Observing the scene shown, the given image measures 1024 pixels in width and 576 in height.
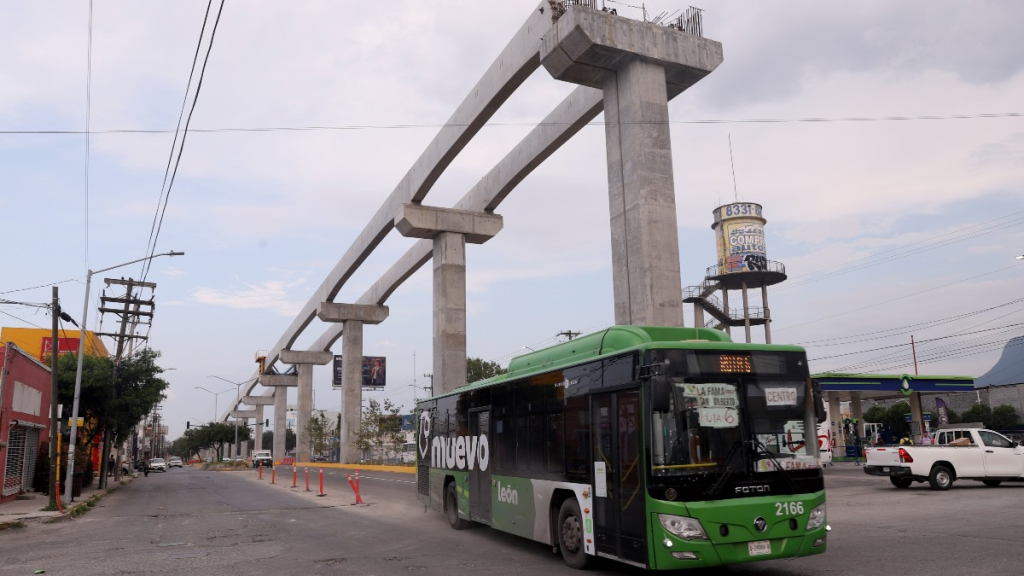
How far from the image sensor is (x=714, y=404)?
838 cm

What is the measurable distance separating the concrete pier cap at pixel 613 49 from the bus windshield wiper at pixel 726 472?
45.0ft

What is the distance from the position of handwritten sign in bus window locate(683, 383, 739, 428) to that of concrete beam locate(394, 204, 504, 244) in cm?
2616

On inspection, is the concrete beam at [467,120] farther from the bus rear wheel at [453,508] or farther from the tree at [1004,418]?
the tree at [1004,418]

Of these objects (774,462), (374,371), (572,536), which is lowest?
(572,536)

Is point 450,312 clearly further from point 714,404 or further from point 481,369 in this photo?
point 481,369

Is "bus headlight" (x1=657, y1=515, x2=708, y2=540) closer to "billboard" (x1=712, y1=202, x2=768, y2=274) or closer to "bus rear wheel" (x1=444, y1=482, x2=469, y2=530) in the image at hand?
"bus rear wheel" (x1=444, y1=482, x2=469, y2=530)

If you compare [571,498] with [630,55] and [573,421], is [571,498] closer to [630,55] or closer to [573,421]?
[573,421]

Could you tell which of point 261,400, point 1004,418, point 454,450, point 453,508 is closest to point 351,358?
point 453,508

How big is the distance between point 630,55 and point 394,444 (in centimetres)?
5330

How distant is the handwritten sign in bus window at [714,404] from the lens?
8312 millimetres

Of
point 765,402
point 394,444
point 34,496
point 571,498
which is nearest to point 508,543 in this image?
point 571,498

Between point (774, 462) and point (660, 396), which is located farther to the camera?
point (774, 462)

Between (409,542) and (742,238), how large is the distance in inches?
1835

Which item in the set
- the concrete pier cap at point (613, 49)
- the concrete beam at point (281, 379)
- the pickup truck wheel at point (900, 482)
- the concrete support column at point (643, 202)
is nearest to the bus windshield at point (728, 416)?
the concrete support column at point (643, 202)
